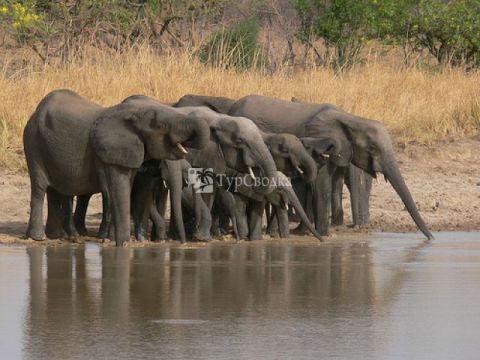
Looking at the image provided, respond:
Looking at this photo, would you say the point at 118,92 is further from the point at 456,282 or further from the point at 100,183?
the point at 456,282

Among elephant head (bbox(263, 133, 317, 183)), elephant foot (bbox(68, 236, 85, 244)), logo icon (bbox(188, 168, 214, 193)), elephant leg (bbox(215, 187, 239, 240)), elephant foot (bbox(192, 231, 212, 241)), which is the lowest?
elephant foot (bbox(68, 236, 85, 244))

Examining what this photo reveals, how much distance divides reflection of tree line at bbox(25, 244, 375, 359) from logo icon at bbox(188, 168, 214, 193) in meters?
1.00

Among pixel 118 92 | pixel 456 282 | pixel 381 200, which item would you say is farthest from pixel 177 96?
pixel 456 282

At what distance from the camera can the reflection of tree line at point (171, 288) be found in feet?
26.9

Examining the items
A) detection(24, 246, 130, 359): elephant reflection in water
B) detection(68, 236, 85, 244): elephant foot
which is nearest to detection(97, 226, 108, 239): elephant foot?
detection(68, 236, 85, 244): elephant foot

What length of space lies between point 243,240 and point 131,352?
6.26 m

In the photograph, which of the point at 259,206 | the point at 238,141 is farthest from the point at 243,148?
the point at 259,206

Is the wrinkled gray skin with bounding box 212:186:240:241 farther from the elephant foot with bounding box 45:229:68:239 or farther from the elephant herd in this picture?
the elephant foot with bounding box 45:229:68:239

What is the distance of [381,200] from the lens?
1697 cm

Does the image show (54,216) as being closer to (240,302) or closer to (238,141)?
(238,141)

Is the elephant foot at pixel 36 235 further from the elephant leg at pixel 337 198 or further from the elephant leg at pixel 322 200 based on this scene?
the elephant leg at pixel 337 198

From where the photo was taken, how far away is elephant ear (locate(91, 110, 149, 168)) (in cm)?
1277

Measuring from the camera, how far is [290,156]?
14.0 meters

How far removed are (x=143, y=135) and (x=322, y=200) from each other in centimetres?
256
